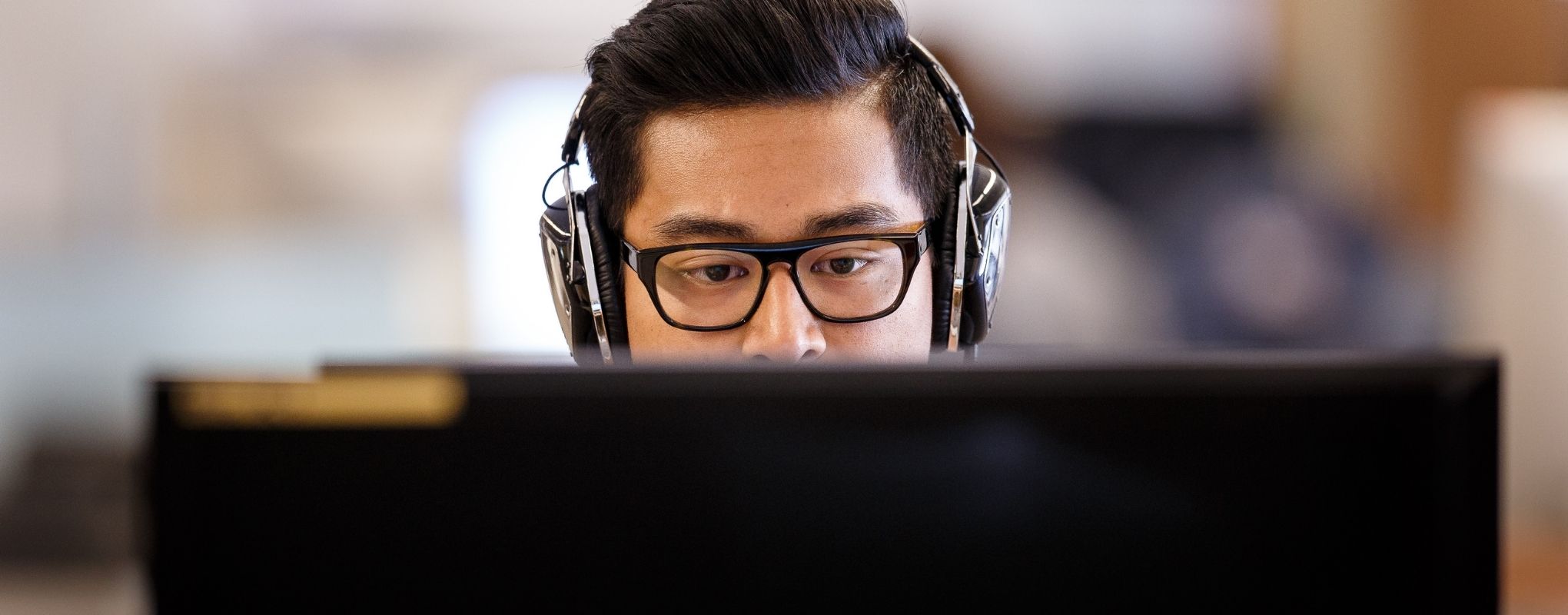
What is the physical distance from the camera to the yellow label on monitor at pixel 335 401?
526mm

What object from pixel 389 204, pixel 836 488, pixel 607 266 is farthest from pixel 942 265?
pixel 389 204

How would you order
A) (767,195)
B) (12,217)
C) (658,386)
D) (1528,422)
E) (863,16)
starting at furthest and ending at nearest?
(12,217)
(1528,422)
(863,16)
(767,195)
(658,386)

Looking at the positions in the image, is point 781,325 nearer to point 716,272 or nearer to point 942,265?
point 716,272

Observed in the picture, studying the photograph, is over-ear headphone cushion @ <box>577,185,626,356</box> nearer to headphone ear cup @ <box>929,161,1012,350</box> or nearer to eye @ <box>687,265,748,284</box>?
eye @ <box>687,265,748,284</box>

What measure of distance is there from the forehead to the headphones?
41 mm

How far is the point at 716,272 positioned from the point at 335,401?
669 mm

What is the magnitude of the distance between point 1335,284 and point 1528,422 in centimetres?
165

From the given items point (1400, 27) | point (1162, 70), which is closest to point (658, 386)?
point (1162, 70)

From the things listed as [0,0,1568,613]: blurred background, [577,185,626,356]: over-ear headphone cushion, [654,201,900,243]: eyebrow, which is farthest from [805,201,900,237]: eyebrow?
[0,0,1568,613]: blurred background

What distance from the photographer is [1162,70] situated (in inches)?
167

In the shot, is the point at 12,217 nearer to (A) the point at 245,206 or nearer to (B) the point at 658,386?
(A) the point at 245,206

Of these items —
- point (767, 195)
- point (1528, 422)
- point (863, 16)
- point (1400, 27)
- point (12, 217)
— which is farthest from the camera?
point (1400, 27)

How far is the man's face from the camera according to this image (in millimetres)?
1158

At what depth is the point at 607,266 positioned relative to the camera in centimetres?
123
